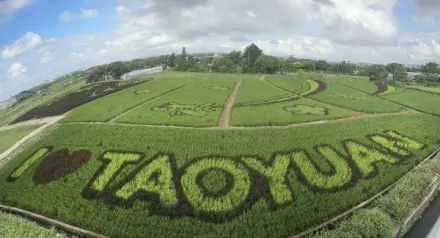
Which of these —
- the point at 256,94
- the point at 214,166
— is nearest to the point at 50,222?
the point at 214,166

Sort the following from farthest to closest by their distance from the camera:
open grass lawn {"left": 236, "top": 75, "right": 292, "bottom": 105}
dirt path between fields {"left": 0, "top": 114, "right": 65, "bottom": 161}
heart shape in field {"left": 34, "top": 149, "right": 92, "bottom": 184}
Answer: open grass lawn {"left": 236, "top": 75, "right": 292, "bottom": 105}
dirt path between fields {"left": 0, "top": 114, "right": 65, "bottom": 161}
heart shape in field {"left": 34, "top": 149, "right": 92, "bottom": 184}

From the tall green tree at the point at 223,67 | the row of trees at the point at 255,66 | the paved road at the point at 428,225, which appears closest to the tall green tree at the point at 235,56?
the row of trees at the point at 255,66

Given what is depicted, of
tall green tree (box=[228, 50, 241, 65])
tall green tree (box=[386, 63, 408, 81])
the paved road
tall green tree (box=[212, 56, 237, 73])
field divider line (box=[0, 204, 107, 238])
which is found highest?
tall green tree (box=[228, 50, 241, 65])

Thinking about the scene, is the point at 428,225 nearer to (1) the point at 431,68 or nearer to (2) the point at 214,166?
(2) the point at 214,166

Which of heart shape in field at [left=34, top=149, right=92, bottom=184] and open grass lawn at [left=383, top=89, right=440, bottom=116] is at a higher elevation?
open grass lawn at [left=383, top=89, right=440, bottom=116]

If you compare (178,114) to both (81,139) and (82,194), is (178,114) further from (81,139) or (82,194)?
(82,194)

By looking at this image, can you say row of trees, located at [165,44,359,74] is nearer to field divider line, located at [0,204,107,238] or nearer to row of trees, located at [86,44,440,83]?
row of trees, located at [86,44,440,83]

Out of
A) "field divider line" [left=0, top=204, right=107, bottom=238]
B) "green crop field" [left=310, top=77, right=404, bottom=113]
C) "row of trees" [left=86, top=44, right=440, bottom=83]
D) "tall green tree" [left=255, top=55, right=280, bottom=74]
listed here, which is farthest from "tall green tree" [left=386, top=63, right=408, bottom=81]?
"field divider line" [left=0, top=204, right=107, bottom=238]

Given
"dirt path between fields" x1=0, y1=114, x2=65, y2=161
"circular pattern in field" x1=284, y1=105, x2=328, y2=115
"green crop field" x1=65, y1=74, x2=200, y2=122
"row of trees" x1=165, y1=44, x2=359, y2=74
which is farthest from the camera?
"row of trees" x1=165, y1=44, x2=359, y2=74
